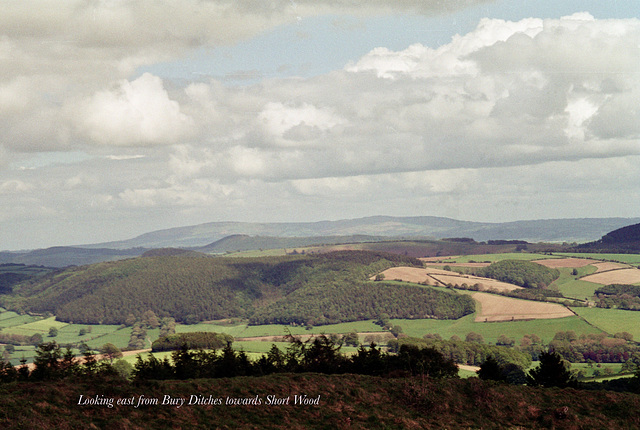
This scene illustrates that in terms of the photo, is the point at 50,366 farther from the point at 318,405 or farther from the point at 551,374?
the point at 551,374

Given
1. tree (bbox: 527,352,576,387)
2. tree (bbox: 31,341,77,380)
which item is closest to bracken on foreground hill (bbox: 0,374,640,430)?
tree (bbox: 527,352,576,387)

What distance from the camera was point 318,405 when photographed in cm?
4925

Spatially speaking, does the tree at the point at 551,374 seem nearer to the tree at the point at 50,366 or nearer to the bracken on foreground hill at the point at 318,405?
the bracken on foreground hill at the point at 318,405

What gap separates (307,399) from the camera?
165 ft

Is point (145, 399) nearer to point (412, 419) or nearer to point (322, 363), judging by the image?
point (412, 419)

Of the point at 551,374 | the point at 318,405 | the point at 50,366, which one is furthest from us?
the point at 551,374

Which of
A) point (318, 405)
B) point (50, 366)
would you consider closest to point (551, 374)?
point (318, 405)

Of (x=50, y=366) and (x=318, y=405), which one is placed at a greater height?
(x=318, y=405)

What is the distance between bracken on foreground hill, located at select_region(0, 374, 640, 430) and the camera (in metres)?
39.2

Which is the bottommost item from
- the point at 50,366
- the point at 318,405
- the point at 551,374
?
the point at 551,374

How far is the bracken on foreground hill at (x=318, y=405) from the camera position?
129 feet

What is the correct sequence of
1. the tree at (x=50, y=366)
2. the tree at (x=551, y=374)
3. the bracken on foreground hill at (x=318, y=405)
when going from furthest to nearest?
the tree at (x=551, y=374) < the tree at (x=50, y=366) < the bracken on foreground hill at (x=318, y=405)

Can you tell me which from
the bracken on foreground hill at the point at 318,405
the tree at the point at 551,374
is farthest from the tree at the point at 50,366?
the tree at the point at 551,374

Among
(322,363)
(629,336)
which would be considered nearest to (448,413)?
(322,363)
